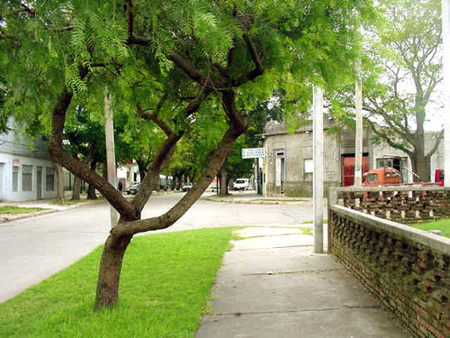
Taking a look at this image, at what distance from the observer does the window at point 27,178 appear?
34.1m

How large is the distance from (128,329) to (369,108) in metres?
19.6

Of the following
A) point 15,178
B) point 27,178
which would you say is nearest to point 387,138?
point 15,178

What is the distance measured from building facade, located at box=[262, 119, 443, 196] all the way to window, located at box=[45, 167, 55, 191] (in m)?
18.7

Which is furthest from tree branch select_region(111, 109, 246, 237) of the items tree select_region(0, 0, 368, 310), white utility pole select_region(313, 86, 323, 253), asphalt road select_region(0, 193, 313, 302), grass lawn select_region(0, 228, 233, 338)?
white utility pole select_region(313, 86, 323, 253)

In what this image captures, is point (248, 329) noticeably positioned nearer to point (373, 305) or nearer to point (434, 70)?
point (373, 305)

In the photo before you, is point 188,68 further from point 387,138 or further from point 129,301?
point 387,138

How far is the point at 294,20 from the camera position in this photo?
5207 millimetres

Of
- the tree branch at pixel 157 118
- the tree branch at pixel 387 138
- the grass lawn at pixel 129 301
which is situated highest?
the tree branch at pixel 387 138

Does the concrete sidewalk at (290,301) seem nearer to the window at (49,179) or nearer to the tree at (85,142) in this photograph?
the tree at (85,142)

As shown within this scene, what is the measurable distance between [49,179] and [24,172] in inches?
220

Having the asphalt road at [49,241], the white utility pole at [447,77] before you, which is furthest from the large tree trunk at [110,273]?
the white utility pole at [447,77]

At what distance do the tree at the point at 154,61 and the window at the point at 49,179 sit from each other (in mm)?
35304

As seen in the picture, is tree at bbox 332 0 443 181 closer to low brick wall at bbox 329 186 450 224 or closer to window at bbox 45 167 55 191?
low brick wall at bbox 329 186 450 224

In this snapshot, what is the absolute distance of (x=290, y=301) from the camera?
5.63 m
